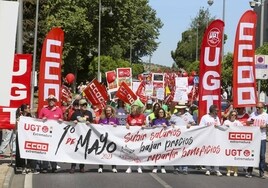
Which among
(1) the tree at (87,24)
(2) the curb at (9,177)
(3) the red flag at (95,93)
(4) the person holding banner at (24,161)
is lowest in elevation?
(2) the curb at (9,177)

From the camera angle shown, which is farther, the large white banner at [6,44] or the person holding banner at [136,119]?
the person holding banner at [136,119]

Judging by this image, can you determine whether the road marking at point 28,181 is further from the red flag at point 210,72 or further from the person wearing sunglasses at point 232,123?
the red flag at point 210,72

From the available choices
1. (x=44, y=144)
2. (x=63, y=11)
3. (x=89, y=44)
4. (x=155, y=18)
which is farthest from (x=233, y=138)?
(x=155, y=18)

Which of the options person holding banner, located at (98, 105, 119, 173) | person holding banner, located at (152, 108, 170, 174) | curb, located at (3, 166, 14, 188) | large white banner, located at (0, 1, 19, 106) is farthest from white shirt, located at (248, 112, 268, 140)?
Result: large white banner, located at (0, 1, 19, 106)

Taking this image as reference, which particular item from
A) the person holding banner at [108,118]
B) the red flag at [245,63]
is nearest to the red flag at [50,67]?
the person holding banner at [108,118]

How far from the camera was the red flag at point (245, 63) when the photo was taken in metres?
15.7

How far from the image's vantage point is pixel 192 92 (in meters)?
31.0

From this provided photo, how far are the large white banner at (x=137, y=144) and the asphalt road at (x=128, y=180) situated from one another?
35cm

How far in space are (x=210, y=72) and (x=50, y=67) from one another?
4.05 meters

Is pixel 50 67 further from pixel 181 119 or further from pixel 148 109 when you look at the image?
pixel 148 109

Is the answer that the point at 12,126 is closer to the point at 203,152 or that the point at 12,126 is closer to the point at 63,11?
the point at 203,152

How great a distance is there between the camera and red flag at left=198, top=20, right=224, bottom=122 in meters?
16.2

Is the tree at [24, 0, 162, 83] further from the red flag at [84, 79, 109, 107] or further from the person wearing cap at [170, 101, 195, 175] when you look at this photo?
the person wearing cap at [170, 101, 195, 175]

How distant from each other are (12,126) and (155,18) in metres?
95.8
